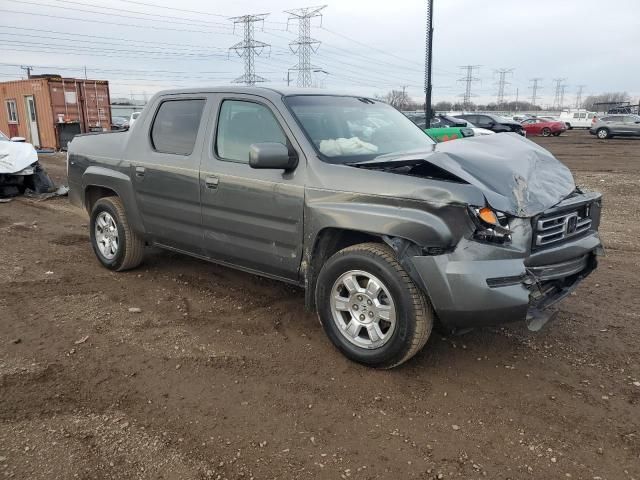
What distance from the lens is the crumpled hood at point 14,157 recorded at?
1013cm

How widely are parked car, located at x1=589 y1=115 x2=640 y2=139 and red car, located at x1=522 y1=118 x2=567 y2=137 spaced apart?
→ 458 centimetres

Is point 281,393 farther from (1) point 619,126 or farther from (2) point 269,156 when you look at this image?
(1) point 619,126

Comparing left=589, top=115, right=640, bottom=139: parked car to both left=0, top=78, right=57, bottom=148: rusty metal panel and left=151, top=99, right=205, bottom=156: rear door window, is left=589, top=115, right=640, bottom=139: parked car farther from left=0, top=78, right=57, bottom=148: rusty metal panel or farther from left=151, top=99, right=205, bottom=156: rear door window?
left=151, top=99, right=205, bottom=156: rear door window

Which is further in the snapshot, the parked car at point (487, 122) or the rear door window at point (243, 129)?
the parked car at point (487, 122)

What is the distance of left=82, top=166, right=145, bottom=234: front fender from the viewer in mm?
5090

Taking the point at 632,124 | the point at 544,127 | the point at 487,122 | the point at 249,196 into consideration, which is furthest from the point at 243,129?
the point at 544,127

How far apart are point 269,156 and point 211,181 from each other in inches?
34.5

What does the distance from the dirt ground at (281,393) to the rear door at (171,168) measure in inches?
25.7

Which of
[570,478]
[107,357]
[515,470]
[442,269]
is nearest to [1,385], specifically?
[107,357]

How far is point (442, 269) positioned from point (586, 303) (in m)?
2.31

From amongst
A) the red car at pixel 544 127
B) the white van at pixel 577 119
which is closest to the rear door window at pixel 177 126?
the red car at pixel 544 127

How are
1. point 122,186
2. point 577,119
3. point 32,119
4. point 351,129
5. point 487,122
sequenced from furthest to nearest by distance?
point 577,119 < point 487,122 < point 32,119 < point 122,186 < point 351,129

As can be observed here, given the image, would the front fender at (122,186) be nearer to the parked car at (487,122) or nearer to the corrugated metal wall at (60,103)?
the corrugated metal wall at (60,103)

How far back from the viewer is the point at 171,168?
462cm
